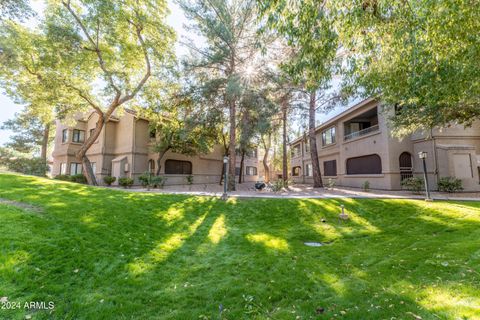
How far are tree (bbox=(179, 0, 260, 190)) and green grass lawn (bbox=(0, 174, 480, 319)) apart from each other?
9810 mm

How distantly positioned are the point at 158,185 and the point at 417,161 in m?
19.6

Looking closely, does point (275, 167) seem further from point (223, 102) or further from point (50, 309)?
point (50, 309)

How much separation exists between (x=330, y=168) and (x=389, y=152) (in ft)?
27.4

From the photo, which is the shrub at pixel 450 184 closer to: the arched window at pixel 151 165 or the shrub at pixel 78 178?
the arched window at pixel 151 165

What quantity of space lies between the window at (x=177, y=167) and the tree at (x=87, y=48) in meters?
7.04

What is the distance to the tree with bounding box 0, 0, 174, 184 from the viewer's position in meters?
12.8

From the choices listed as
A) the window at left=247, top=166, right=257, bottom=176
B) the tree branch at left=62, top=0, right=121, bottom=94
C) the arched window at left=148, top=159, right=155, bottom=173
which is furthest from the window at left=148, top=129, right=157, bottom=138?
the window at left=247, top=166, right=257, bottom=176

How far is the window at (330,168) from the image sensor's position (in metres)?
22.9

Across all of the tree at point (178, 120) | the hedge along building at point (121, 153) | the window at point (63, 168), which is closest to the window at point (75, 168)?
the hedge along building at point (121, 153)

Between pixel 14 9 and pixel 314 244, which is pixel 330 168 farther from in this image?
pixel 14 9

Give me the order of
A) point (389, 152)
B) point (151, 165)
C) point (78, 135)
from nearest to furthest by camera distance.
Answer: point (389, 152) → point (151, 165) → point (78, 135)

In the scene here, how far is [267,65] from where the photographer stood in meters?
15.7

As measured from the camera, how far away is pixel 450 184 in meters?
13.3

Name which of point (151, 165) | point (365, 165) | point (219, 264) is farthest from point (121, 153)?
point (365, 165)
